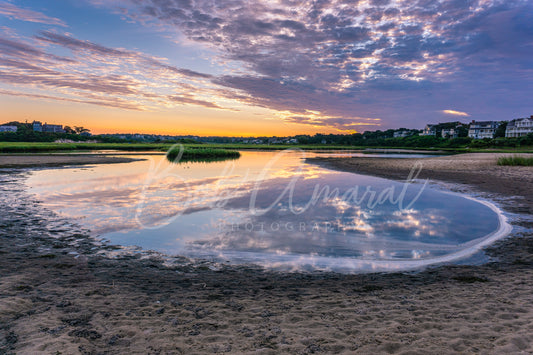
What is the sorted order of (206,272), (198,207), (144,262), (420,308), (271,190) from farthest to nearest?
(271,190)
(198,207)
(144,262)
(206,272)
(420,308)

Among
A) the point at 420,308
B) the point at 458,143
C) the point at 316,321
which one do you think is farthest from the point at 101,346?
the point at 458,143

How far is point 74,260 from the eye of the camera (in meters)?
8.08

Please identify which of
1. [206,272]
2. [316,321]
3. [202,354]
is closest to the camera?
[202,354]

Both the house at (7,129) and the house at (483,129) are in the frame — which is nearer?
the house at (483,129)

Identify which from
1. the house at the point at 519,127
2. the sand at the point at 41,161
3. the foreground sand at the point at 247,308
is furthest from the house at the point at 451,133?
the foreground sand at the point at 247,308

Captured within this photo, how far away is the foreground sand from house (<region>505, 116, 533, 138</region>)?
149492 millimetres

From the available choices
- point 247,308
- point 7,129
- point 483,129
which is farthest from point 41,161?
point 7,129

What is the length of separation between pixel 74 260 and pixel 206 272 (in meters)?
3.83

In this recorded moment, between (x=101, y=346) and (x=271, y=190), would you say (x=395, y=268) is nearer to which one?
(x=101, y=346)

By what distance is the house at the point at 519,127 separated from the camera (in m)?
118

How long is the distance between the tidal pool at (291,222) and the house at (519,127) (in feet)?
447

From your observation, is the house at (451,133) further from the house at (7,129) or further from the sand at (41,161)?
the house at (7,129)

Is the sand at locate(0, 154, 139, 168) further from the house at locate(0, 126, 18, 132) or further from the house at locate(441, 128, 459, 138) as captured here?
the house at locate(441, 128, 459, 138)

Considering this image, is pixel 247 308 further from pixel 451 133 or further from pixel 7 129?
pixel 7 129
